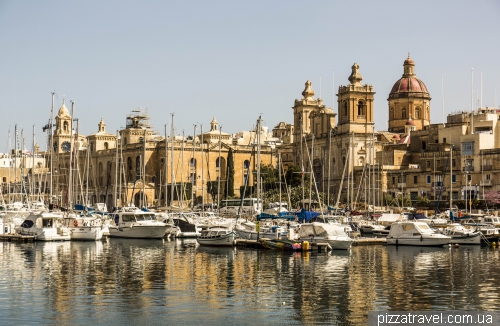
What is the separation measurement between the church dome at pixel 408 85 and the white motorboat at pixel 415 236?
177ft

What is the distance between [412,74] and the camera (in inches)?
4124

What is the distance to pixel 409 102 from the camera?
102375mm

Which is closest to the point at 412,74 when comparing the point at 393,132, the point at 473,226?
the point at 393,132

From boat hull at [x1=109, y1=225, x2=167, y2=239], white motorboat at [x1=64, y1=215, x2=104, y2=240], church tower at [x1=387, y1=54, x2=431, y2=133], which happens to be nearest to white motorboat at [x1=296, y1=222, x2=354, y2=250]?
boat hull at [x1=109, y1=225, x2=167, y2=239]

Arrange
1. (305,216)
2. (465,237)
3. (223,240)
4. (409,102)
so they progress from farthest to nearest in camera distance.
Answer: (409,102)
(305,216)
(465,237)
(223,240)

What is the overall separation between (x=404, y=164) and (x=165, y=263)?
5384 centimetres

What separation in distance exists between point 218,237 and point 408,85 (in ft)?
197

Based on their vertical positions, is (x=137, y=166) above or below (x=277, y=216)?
above

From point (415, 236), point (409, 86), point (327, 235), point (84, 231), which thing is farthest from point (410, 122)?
point (327, 235)

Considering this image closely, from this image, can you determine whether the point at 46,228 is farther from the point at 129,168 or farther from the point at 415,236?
the point at 129,168

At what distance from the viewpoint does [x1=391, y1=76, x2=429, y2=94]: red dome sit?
338ft

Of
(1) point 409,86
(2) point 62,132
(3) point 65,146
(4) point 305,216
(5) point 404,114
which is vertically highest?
(1) point 409,86

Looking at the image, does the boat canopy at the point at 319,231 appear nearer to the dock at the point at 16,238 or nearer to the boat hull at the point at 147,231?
the boat hull at the point at 147,231

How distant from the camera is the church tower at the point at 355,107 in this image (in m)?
91.7
